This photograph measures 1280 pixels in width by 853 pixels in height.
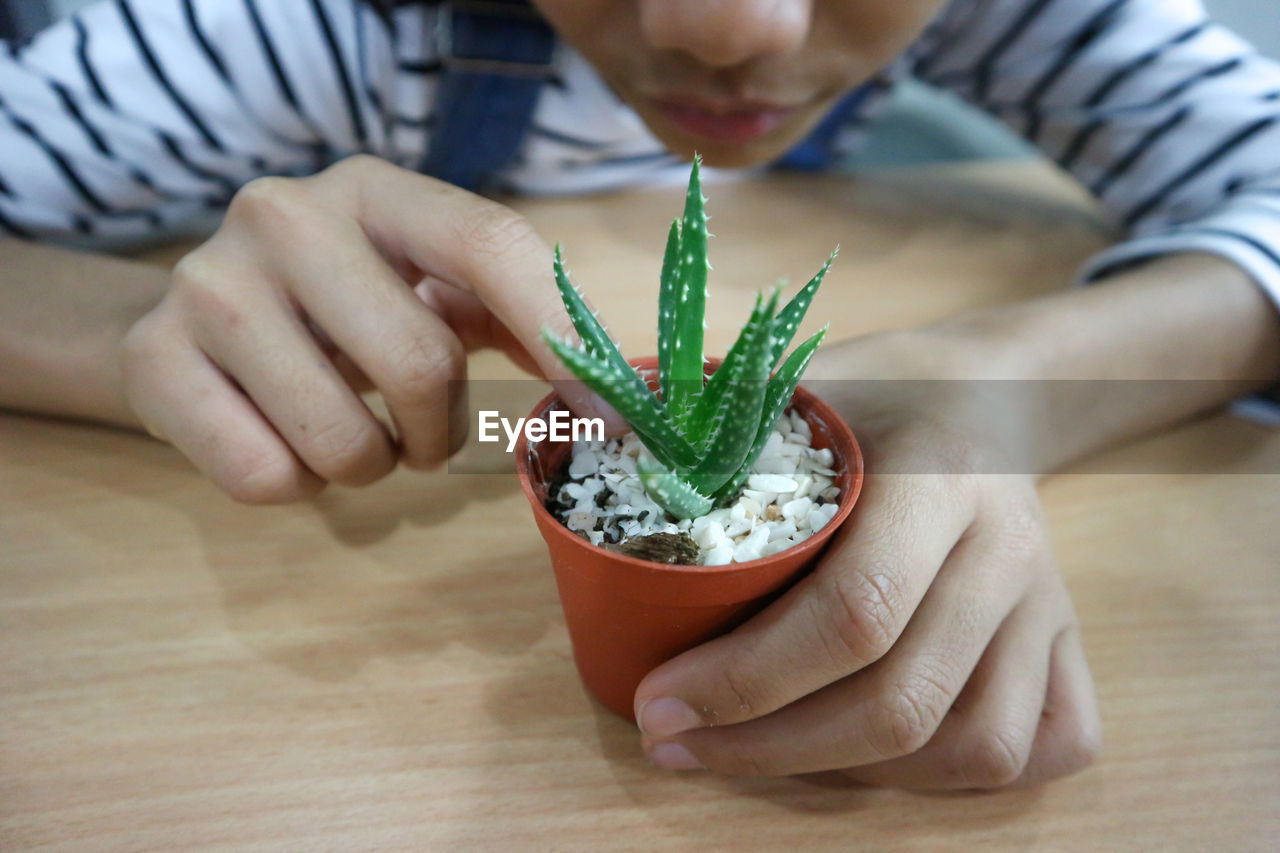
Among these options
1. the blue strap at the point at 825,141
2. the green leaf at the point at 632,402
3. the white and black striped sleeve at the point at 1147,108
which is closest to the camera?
the green leaf at the point at 632,402

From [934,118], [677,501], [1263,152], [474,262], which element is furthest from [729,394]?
[934,118]

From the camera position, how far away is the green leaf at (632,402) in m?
0.29

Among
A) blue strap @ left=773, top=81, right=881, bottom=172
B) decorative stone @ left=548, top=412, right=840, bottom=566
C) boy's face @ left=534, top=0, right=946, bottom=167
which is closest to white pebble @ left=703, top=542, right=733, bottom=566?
decorative stone @ left=548, top=412, right=840, bottom=566

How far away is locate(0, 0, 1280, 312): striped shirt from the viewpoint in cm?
72

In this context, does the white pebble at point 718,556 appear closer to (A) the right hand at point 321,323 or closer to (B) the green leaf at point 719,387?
(B) the green leaf at point 719,387

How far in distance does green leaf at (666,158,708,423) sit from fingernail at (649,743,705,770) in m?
0.18

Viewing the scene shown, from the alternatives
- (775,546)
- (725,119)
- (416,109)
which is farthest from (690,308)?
(416,109)

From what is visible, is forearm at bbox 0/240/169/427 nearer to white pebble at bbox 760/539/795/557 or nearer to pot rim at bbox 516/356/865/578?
pot rim at bbox 516/356/865/578

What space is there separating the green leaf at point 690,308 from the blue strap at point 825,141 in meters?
0.74

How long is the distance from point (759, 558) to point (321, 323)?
0.31 m

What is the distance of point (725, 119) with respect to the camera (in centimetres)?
65

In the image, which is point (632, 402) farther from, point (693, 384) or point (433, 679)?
point (433, 679)

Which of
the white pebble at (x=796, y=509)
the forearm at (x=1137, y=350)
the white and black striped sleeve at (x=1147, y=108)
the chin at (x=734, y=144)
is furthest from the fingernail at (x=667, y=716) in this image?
the white and black striped sleeve at (x=1147, y=108)

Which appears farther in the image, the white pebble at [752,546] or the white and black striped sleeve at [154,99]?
the white and black striped sleeve at [154,99]
